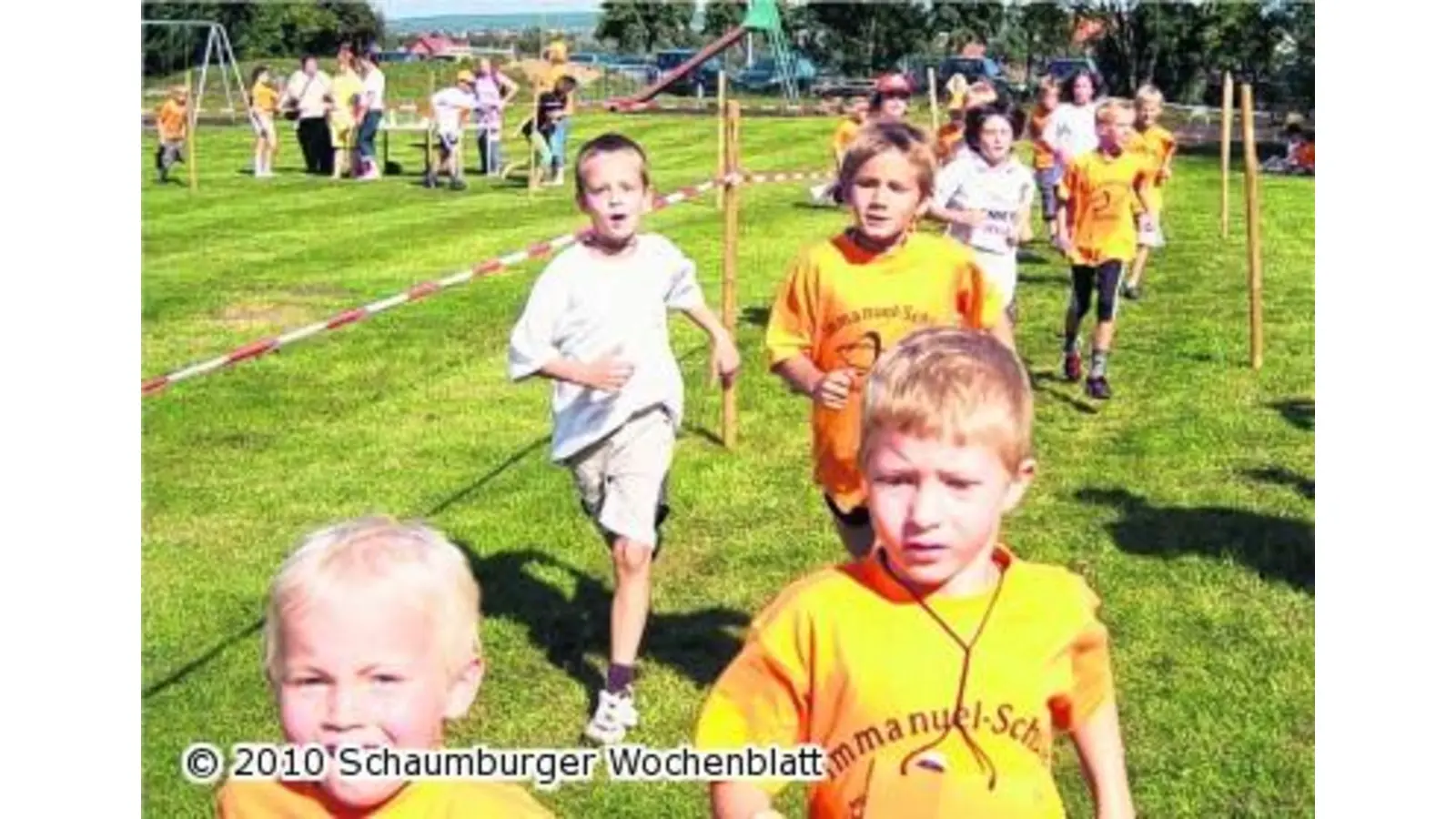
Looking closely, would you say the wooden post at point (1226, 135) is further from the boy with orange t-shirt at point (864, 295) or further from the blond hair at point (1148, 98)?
the boy with orange t-shirt at point (864, 295)

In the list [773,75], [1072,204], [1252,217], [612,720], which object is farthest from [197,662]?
[773,75]

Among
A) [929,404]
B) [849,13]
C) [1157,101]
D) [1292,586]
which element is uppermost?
[849,13]

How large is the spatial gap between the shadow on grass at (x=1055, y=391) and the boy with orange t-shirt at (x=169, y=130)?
58.8 ft

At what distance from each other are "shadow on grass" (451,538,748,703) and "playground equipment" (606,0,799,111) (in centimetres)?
1681

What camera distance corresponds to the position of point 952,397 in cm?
278

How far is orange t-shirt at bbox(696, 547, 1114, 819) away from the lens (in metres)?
Result: 2.88

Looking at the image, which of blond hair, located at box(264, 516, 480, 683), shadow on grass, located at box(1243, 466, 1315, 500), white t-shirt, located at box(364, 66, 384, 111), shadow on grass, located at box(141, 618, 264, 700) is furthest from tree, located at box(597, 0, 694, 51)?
blond hair, located at box(264, 516, 480, 683)

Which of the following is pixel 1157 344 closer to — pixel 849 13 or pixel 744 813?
pixel 744 813

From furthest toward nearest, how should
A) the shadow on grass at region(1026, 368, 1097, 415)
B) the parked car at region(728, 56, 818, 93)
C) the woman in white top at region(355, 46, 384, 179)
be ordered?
the parked car at region(728, 56, 818, 93), the woman in white top at region(355, 46, 384, 179), the shadow on grass at region(1026, 368, 1097, 415)

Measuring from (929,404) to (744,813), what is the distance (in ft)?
2.49

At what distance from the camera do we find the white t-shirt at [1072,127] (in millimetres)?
16619

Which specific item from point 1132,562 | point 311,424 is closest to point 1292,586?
point 1132,562

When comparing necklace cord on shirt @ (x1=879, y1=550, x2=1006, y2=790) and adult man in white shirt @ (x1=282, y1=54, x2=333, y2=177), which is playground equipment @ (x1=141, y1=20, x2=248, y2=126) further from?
necklace cord on shirt @ (x1=879, y1=550, x2=1006, y2=790)

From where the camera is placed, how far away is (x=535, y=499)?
8.47 metres
